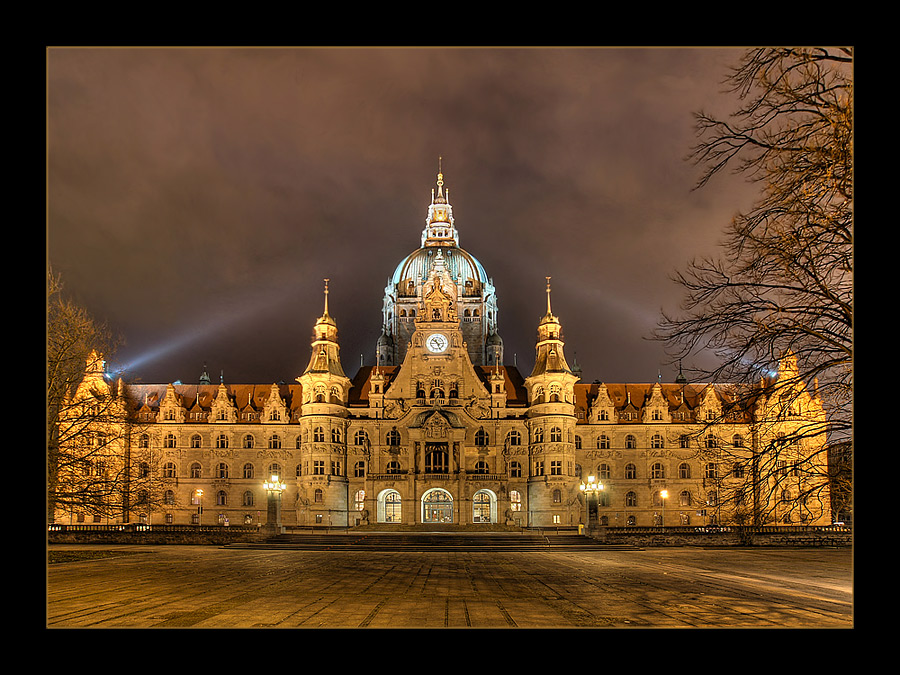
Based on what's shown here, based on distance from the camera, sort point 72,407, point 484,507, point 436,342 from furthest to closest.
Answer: point 436,342 < point 484,507 < point 72,407

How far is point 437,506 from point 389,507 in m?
5.29

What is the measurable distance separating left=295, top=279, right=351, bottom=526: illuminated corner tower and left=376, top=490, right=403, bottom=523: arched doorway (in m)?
3.89

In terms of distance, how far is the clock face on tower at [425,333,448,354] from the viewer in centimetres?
8794

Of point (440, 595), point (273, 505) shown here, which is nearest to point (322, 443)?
point (273, 505)

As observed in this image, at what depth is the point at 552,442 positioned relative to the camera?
276 feet

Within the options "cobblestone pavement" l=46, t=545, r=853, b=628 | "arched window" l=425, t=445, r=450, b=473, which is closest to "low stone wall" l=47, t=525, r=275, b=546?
"cobblestone pavement" l=46, t=545, r=853, b=628

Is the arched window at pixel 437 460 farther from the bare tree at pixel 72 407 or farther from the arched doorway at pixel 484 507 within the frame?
the bare tree at pixel 72 407

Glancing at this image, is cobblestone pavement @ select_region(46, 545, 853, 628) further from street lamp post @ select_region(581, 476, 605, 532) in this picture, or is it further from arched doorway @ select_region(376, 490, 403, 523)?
arched doorway @ select_region(376, 490, 403, 523)

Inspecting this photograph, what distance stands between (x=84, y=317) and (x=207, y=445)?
55.7 meters

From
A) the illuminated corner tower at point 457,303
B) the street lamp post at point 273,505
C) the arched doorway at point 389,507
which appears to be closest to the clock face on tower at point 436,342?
the arched doorway at point 389,507

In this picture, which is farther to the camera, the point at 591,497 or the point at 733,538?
the point at 591,497

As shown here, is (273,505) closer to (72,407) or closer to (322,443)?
(322,443)

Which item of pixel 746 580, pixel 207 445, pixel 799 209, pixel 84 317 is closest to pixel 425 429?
pixel 207 445
